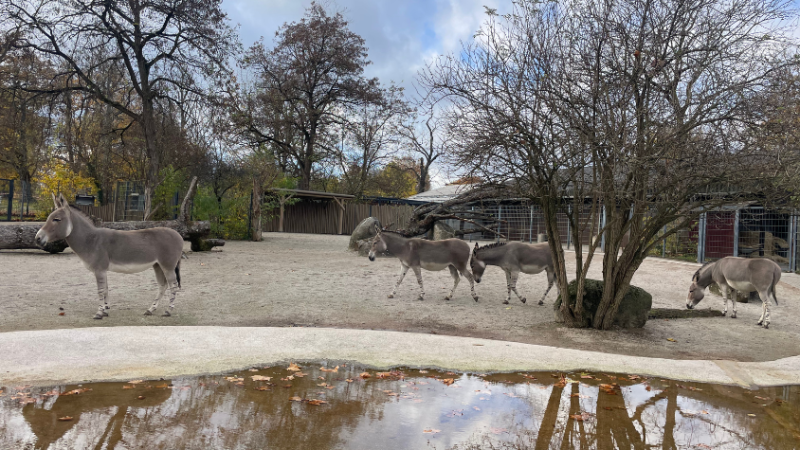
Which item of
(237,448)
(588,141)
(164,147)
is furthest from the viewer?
(164,147)

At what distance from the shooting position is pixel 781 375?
541 centimetres

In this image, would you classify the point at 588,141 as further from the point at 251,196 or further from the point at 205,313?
the point at 251,196

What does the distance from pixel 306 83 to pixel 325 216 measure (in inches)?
361

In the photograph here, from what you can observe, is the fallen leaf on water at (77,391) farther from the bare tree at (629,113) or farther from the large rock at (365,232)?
the large rock at (365,232)

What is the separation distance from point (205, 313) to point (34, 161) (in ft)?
109

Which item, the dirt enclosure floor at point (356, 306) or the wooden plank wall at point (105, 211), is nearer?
the dirt enclosure floor at point (356, 306)

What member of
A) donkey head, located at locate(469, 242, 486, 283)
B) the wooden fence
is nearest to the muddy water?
donkey head, located at locate(469, 242, 486, 283)

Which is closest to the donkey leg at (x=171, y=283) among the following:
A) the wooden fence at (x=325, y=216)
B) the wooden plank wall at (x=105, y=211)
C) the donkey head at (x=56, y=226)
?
the donkey head at (x=56, y=226)

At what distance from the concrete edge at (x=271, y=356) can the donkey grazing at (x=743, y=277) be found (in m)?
3.25

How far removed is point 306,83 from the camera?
3609 cm

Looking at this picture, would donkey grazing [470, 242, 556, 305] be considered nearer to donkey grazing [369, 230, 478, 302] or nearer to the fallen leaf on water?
donkey grazing [369, 230, 478, 302]

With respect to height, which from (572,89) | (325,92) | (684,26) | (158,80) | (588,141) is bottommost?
(588,141)

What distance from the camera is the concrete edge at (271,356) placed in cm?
470

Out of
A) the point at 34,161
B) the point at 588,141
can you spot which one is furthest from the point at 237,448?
the point at 34,161
